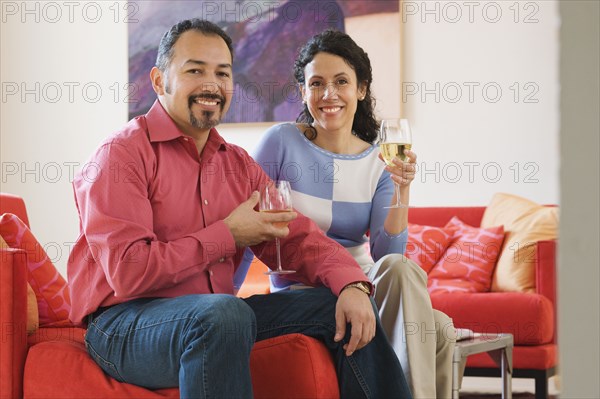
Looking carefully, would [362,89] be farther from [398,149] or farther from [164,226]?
[164,226]

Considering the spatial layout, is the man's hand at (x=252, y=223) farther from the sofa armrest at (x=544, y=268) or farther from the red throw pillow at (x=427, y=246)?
the red throw pillow at (x=427, y=246)

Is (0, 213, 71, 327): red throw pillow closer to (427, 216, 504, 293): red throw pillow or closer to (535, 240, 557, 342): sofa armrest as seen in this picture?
(427, 216, 504, 293): red throw pillow

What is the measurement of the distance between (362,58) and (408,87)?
1.92 metres

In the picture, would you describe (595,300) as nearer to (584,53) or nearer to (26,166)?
(584,53)

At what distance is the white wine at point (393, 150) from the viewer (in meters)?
2.10

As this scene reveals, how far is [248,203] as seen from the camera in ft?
6.35

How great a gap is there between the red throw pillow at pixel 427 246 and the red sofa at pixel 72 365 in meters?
1.96

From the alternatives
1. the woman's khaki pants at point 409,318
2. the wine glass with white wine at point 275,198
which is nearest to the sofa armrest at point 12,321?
the wine glass with white wine at point 275,198

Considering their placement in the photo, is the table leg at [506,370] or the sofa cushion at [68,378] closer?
the sofa cushion at [68,378]

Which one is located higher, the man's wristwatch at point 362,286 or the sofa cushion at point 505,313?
the man's wristwatch at point 362,286

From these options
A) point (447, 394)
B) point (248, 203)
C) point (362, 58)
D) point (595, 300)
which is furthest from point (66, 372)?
point (595, 300)

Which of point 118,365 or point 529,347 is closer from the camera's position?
point 118,365

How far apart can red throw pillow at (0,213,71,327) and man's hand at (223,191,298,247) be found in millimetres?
687

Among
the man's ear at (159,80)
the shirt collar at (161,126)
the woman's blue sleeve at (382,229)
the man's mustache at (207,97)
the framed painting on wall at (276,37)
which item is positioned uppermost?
the framed painting on wall at (276,37)
